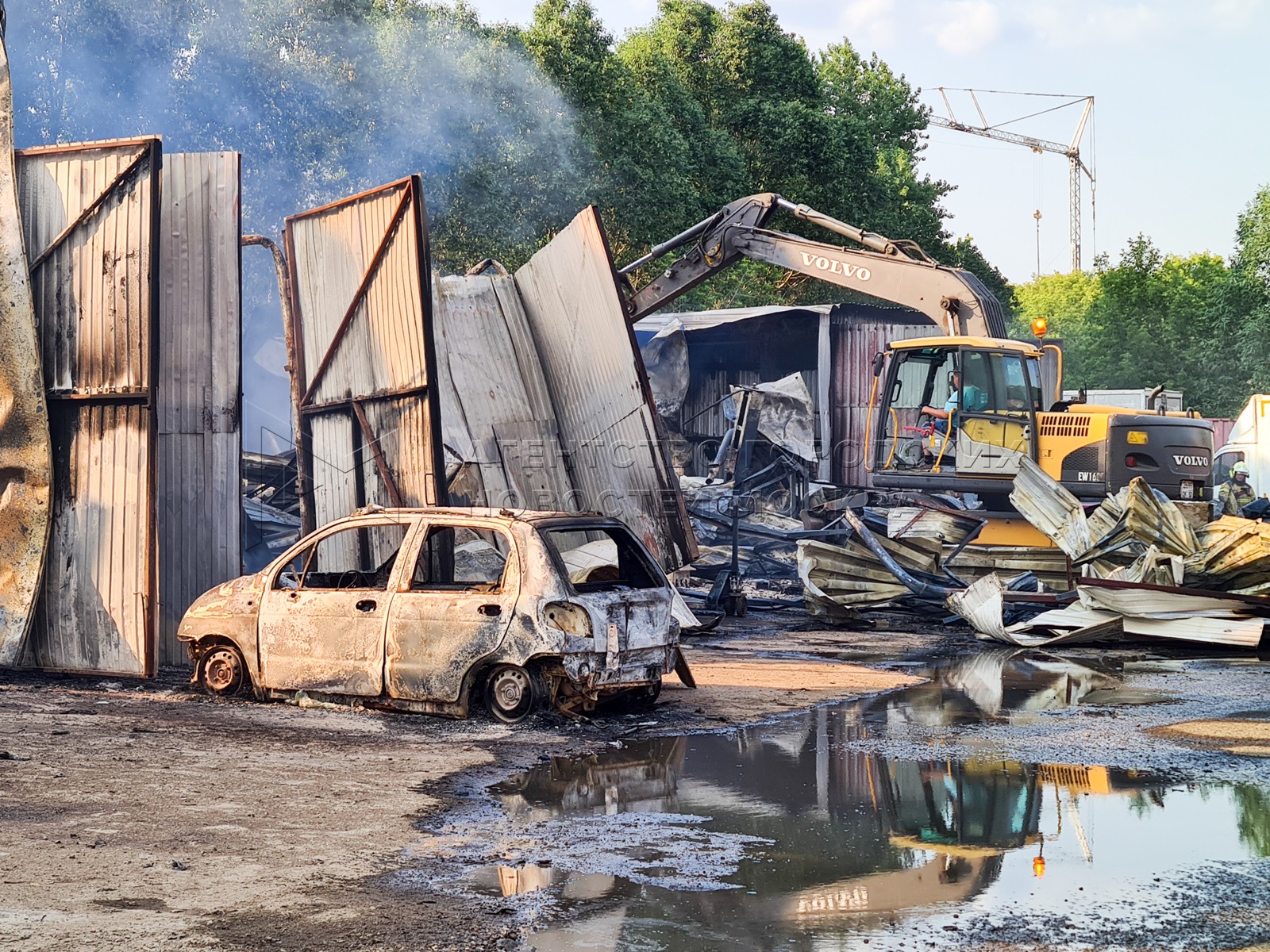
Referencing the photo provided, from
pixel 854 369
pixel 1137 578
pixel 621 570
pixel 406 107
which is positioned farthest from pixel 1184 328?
pixel 621 570

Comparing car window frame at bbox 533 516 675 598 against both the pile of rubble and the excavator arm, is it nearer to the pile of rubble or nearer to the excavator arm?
the pile of rubble

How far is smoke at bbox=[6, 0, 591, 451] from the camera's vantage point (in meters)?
27.6

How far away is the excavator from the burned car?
9173 millimetres

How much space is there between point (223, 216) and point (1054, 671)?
28.3 feet

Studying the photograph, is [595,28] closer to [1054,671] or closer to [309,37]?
[309,37]

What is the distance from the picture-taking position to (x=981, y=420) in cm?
1783

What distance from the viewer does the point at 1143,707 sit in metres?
9.85

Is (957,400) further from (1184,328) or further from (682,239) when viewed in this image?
(1184,328)

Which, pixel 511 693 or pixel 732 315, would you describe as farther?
pixel 732 315

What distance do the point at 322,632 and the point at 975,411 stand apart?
11197 millimetres

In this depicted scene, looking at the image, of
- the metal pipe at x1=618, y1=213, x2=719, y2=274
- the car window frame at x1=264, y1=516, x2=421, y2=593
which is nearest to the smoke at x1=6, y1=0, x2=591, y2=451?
the metal pipe at x1=618, y1=213, x2=719, y2=274

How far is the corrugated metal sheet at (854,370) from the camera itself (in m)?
28.3

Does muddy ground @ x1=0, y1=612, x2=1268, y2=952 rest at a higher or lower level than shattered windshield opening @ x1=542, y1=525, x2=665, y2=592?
lower

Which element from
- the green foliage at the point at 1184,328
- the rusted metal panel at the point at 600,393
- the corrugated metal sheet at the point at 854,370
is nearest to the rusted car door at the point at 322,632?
the rusted metal panel at the point at 600,393
